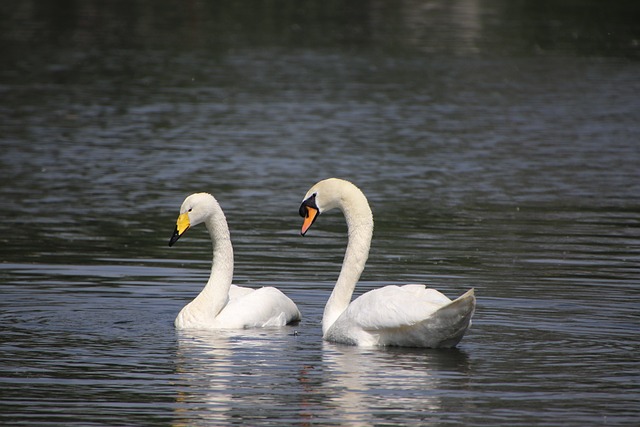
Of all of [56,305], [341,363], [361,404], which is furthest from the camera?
[56,305]

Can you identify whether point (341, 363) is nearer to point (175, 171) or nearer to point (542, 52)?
point (175, 171)

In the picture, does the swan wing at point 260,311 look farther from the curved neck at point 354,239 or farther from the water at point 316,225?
the curved neck at point 354,239

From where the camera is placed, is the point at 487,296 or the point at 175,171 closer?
the point at 487,296

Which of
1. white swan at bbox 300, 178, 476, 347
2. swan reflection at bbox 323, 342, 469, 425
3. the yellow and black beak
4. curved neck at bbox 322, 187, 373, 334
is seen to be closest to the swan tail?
white swan at bbox 300, 178, 476, 347

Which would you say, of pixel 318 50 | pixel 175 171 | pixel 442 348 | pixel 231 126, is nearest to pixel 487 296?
pixel 442 348

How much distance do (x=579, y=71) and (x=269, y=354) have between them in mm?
A: 31741

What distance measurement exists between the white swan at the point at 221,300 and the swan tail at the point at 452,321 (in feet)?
5.56

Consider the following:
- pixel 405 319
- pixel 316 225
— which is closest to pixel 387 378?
pixel 405 319

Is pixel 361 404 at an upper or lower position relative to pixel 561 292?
upper

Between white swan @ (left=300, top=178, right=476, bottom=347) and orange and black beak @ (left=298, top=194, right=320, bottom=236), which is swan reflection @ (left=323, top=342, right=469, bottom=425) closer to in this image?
white swan @ (left=300, top=178, right=476, bottom=347)

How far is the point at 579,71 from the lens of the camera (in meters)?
41.4

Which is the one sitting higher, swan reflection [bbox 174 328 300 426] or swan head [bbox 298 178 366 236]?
swan head [bbox 298 178 366 236]

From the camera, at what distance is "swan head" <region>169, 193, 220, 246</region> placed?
12.7m

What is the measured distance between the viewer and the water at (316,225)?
9820 mm
